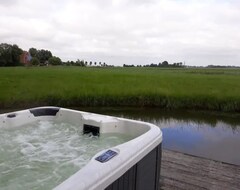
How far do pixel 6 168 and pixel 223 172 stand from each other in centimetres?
224

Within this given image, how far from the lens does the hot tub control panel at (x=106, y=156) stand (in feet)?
5.33

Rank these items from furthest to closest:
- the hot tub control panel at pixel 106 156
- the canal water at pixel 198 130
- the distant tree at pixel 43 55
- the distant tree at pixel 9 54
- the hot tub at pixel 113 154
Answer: the distant tree at pixel 43 55, the distant tree at pixel 9 54, the canal water at pixel 198 130, the hot tub control panel at pixel 106 156, the hot tub at pixel 113 154

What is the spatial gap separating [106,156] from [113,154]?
6cm

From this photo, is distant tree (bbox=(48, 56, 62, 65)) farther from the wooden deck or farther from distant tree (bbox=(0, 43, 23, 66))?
the wooden deck

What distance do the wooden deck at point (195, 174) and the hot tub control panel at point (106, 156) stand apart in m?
1.06

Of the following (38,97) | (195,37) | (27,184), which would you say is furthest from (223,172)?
(195,37)

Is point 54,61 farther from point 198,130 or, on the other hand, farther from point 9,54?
point 198,130

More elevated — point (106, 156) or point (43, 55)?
point (43, 55)

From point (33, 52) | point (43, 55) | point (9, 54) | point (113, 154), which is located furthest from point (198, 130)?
point (43, 55)

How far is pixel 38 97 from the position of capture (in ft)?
23.2

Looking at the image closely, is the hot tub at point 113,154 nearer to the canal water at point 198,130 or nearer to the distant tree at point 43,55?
the canal water at point 198,130

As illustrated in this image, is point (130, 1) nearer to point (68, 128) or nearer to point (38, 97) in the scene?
point (38, 97)

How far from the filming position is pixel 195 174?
9.29ft

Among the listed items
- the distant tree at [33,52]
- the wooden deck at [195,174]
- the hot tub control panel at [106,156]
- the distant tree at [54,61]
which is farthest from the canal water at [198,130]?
the distant tree at [33,52]
